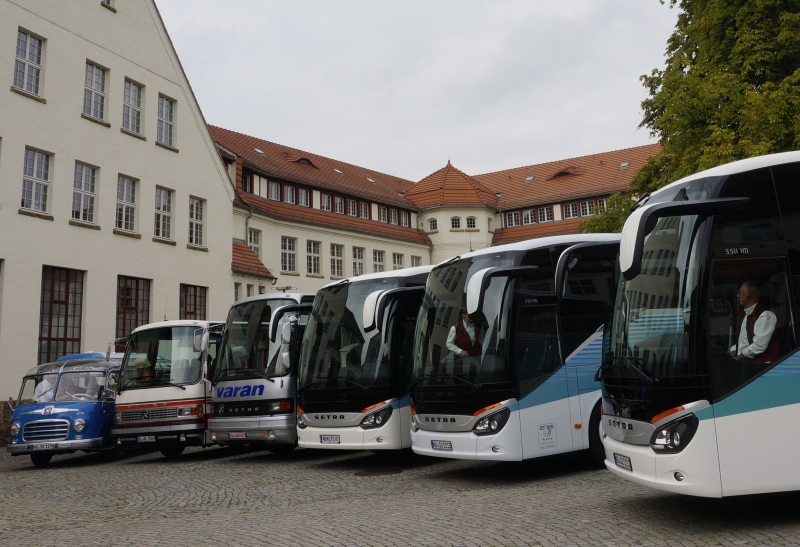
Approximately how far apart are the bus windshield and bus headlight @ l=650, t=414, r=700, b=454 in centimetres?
831

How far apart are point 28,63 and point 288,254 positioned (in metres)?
23.3

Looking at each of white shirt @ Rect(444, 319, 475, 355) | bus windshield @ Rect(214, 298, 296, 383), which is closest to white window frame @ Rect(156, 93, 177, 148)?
bus windshield @ Rect(214, 298, 296, 383)

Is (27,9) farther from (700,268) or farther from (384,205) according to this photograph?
(384,205)

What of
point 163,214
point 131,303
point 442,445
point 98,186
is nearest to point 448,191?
point 163,214

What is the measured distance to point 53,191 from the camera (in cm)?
2316

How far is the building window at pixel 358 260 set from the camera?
4972 centimetres

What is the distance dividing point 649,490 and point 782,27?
15.2m

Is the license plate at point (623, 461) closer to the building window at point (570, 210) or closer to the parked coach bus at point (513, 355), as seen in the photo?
the parked coach bus at point (513, 355)

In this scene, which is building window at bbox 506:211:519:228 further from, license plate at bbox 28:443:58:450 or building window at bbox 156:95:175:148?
license plate at bbox 28:443:58:450

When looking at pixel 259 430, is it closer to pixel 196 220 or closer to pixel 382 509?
pixel 382 509

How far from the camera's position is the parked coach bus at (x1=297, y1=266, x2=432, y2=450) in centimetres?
1178

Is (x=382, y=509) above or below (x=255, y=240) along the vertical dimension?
below

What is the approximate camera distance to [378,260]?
51.9 m

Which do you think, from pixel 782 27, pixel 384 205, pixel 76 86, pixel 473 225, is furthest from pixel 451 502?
pixel 473 225
